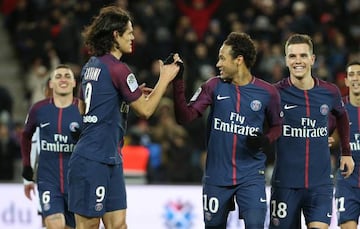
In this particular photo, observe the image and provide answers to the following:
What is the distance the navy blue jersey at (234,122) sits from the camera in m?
8.49

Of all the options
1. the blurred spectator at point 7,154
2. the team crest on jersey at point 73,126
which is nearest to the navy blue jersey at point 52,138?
the team crest on jersey at point 73,126

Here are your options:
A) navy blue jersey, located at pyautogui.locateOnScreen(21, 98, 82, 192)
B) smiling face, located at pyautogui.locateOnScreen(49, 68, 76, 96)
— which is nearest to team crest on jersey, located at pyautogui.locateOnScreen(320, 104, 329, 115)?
navy blue jersey, located at pyautogui.locateOnScreen(21, 98, 82, 192)

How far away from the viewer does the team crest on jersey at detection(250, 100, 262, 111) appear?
853 centimetres

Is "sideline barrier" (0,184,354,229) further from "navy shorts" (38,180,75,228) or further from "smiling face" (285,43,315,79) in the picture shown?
"smiling face" (285,43,315,79)

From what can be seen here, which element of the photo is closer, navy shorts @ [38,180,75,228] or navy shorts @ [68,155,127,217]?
navy shorts @ [68,155,127,217]

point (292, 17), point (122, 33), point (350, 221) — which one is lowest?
point (350, 221)

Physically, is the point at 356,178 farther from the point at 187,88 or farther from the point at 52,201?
the point at 187,88

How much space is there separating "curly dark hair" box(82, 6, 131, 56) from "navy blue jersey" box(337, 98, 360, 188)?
2947mm

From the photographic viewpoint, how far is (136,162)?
14.6 m

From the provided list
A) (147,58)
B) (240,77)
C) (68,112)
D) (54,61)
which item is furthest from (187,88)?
(240,77)

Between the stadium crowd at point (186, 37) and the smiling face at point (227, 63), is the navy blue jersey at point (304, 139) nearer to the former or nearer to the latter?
the smiling face at point (227, 63)

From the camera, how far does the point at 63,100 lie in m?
10.3

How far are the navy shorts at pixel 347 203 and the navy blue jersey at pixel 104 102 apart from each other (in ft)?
9.39

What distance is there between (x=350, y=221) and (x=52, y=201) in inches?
120
